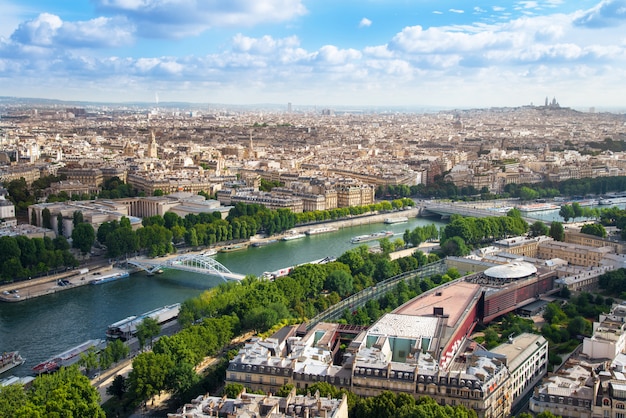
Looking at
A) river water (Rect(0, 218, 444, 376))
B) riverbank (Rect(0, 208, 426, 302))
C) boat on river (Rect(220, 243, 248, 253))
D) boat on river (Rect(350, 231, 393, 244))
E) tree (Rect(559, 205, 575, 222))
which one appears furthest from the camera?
tree (Rect(559, 205, 575, 222))

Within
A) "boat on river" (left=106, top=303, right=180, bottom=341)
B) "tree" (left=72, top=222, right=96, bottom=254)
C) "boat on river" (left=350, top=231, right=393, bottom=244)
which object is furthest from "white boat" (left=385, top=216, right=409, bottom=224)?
"boat on river" (left=106, top=303, right=180, bottom=341)

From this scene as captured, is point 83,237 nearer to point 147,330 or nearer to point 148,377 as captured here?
point 147,330

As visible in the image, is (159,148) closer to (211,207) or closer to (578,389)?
(211,207)

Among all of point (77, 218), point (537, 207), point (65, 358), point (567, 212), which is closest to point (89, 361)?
point (65, 358)

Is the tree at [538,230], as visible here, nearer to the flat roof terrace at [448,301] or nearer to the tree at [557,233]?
the tree at [557,233]

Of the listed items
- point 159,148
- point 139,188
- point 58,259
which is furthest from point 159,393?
point 159,148

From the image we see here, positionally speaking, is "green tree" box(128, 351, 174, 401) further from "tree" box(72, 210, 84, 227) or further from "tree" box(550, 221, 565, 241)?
"tree" box(550, 221, 565, 241)

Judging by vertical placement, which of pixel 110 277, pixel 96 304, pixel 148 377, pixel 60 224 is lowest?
pixel 96 304
